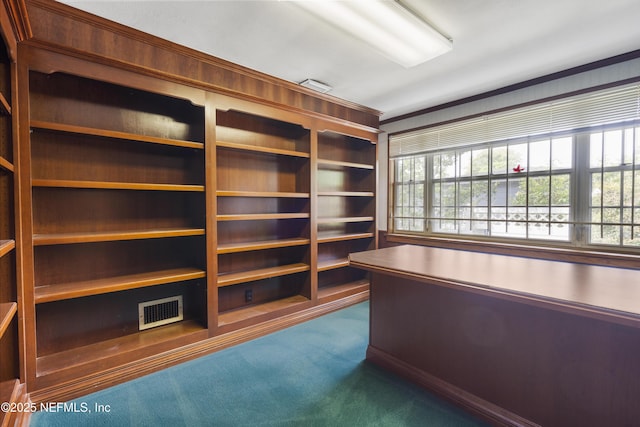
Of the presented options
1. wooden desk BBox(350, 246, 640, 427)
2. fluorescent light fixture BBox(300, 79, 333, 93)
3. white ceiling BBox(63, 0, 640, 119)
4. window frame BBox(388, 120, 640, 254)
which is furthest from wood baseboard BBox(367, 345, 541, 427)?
fluorescent light fixture BBox(300, 79, 333, 93)

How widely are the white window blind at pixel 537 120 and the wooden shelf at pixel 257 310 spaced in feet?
8.03

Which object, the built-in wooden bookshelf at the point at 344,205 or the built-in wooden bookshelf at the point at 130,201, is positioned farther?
the built-in wooden bookshelf at the point at 344,205

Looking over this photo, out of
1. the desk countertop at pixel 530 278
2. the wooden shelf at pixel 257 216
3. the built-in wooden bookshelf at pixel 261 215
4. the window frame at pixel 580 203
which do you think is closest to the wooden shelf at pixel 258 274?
the built-in wooden bookshelf at pixel 261 215

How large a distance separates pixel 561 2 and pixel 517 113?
1.37 metres

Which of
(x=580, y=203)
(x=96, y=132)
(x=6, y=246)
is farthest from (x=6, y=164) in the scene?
(x=580, y=203)

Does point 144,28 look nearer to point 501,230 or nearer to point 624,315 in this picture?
point 624,315

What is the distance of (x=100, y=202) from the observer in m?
2.12

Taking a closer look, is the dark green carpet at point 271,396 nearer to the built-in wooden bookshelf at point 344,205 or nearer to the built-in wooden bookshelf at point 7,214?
the built-in wooden bookshelf at point 7,214

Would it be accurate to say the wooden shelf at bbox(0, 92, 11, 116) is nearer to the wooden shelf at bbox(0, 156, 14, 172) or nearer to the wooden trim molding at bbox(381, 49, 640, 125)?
the wooden shelf at bbox(0, 156, 14, 172)

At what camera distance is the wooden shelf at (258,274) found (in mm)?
2490

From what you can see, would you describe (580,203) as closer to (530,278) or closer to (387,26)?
(530,278)

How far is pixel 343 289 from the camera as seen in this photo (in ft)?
11.5

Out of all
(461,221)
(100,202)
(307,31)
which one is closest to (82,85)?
(100,202)

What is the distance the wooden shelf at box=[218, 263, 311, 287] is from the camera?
2.49 m
